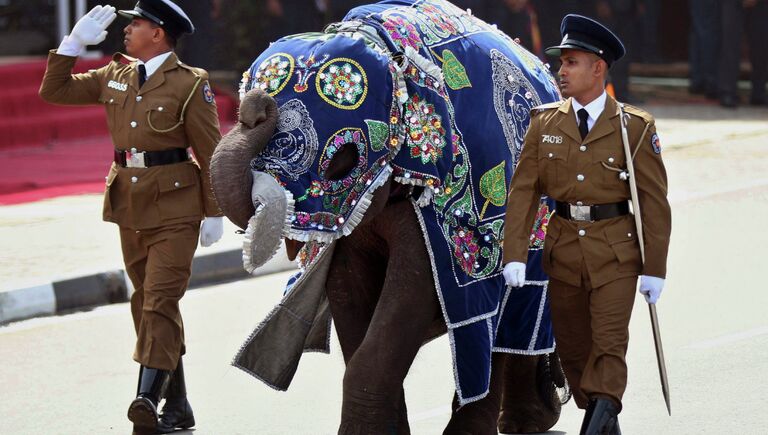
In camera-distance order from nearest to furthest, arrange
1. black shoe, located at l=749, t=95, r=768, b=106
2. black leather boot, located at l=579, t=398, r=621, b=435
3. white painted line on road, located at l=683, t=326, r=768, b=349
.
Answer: black leather boot, located at l=579, t=398, r=621, b=435
white painted line on road, located at l=683, t=326, r=768, b=349
black shoe, located at l=749, t=95, r=768, b=106

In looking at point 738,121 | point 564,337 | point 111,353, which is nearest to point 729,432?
point 564,337

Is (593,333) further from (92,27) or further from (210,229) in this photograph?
(92,27)

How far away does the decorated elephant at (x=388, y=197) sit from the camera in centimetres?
548

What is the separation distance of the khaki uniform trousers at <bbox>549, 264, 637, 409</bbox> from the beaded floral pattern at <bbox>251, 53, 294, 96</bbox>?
1273mm

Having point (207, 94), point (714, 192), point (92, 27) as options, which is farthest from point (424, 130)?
point (714, 192)

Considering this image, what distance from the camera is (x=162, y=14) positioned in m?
6.97

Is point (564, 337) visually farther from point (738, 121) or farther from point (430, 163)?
point (738, 121)

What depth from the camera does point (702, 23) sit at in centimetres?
1845

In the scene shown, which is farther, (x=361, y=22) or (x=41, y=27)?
(x=41, y=27)

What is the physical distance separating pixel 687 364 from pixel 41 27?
10681 millimetres

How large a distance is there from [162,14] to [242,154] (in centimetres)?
182

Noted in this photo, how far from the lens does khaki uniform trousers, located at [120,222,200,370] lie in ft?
22.6

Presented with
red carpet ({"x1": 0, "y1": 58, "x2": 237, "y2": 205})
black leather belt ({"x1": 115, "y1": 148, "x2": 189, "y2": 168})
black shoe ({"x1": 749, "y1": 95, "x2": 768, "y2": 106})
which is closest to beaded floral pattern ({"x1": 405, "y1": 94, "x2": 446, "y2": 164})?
black leather belt ({"x1": 115, "y1": 148, "x2": 189, "y2": 168})

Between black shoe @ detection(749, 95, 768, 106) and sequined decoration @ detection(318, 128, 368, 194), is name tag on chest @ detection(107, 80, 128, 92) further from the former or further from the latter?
black shoe @ detection(749, 95, 768, 106)
